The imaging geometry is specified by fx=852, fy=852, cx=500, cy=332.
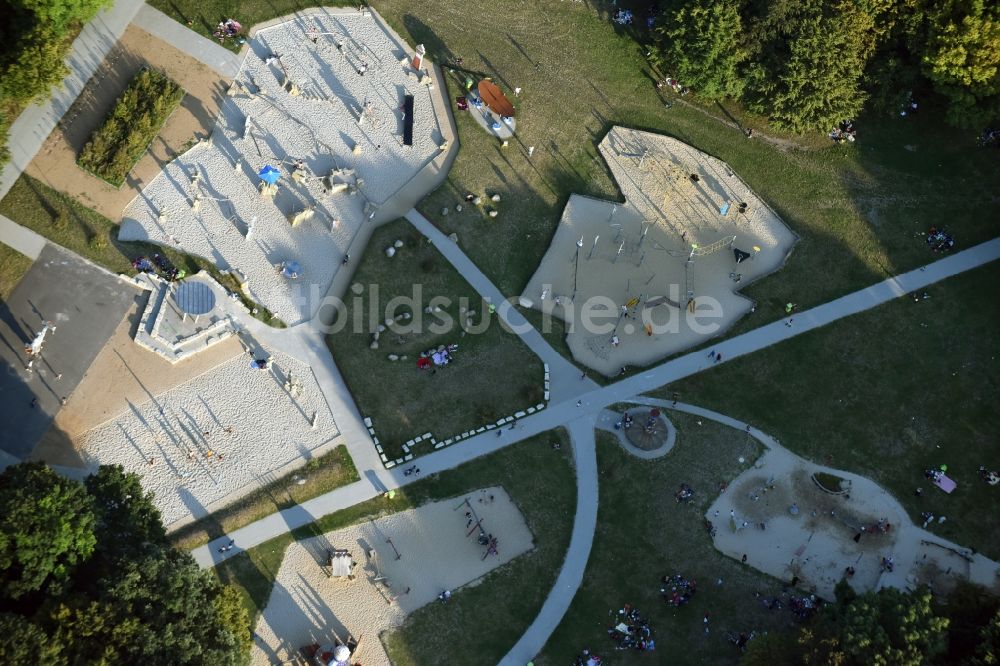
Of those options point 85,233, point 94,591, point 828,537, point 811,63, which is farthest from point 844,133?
point 94,591

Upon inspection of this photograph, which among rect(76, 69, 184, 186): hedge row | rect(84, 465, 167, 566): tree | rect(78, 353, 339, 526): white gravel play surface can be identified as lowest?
rect(78, 353, 339, 526): white gravel play surface

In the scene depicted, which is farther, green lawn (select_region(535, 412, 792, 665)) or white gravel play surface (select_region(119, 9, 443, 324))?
white gravel play surface (select_region(119, 9, 443, 324))

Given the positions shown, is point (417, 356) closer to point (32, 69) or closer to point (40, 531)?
point (40, 531)

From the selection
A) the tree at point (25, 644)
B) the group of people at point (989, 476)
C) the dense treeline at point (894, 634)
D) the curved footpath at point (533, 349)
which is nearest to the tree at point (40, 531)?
the tree at point (25, 644)

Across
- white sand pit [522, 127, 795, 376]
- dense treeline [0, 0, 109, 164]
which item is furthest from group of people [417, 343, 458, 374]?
dense treeline [0, 0, 109, 164]

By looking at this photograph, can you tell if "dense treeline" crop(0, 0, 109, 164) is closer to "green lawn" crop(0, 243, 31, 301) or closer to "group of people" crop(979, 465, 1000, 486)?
"green lawn" crop(0, 243, 31, 301)

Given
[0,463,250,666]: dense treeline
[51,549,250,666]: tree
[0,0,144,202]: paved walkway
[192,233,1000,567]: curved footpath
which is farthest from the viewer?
[0,0,144,202]: paved walkway
